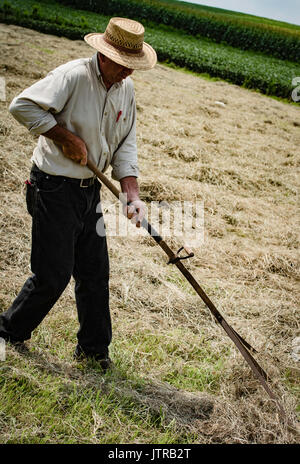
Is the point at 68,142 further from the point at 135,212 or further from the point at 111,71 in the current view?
the point at 135,212

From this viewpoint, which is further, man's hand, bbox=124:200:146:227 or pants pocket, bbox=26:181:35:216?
man's hand, bbox=124:200:146:227

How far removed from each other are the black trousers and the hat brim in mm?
634

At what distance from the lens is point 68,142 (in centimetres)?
186

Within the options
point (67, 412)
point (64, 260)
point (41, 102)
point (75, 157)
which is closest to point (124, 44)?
point (41, 102)

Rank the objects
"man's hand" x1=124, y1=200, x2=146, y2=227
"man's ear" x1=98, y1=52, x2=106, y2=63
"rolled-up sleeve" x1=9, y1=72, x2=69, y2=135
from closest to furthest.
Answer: "rolled-up sleeve" x1=9, y1=72, x2=69, y2=135 < "man's ear" x1=98, y1=52, x2=106, y2=63 < "man's hand" x1=124, y1=200, x2=146, y2=227

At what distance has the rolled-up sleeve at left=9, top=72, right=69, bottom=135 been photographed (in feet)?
5.95

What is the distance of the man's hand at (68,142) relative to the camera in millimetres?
1862

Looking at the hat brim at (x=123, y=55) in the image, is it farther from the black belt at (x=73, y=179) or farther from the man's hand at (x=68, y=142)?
the black belt at (x=73, y=179)

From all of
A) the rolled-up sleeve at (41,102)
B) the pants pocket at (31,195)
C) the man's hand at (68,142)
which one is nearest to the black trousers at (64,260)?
the pants pocket at (31,195)

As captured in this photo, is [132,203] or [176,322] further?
[176,322]

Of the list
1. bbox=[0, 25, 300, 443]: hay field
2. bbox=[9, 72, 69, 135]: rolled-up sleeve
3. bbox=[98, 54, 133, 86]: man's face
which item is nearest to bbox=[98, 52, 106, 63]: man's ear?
bbox=[98, 54, 133, 86]: man's face

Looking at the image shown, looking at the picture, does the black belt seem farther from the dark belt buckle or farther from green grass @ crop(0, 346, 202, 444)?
green grass @ crop(0, 346, 202, 444)

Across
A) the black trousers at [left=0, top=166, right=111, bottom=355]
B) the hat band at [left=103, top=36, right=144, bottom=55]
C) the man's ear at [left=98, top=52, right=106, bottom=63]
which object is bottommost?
the black trousers at [left=0, top=166, right=111, bottom=355]

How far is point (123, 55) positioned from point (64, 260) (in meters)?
1.07
